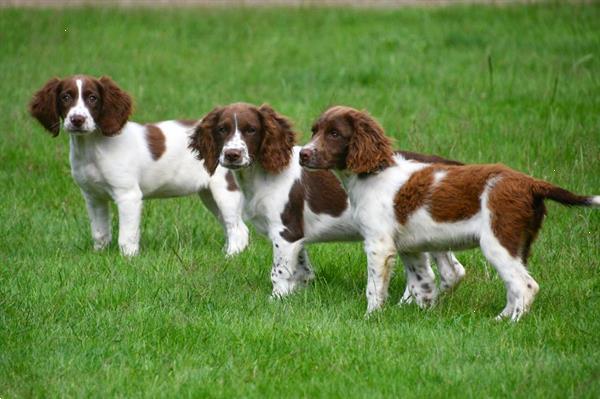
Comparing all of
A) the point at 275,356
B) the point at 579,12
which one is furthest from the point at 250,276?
the point at 579,12

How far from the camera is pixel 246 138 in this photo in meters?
7.76

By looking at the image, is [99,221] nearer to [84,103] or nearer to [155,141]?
[155,141]

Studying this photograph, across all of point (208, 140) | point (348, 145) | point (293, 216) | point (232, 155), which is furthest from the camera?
point (208, 140)

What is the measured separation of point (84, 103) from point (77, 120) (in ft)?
0.79

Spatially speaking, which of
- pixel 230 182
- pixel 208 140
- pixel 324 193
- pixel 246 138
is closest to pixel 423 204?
pixel 324 193

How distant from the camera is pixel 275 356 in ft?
20.5

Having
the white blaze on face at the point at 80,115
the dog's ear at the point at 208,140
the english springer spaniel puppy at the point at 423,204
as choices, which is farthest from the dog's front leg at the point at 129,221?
the english springer spaniel puppy at the point at 423,204

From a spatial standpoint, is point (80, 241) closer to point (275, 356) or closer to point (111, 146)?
point (111, 146)

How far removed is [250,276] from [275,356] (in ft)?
6.62

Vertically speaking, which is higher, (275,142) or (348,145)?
(348,145)

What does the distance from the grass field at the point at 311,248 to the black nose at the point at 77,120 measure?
3.32 ft

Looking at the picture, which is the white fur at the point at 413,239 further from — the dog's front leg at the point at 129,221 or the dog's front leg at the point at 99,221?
Result: the dog's front leg at the point at 99,221

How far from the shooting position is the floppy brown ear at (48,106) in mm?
8977

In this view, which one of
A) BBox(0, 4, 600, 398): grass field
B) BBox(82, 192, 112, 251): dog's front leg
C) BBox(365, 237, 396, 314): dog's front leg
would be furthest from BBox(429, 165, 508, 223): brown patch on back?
BBox(82, 192, 112, 251): dog's front leg
